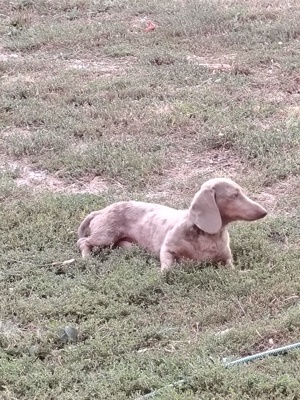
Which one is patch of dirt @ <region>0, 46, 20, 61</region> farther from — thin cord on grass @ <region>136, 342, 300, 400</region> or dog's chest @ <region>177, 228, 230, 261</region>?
thin cord on grass @ <region>136, 342, 300, 400</region>

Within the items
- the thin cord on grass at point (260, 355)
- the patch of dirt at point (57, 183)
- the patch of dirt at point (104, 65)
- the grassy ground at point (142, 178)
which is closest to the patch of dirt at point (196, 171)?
the grassy ground at point (142, 178)

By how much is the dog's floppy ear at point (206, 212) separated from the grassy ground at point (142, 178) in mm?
256

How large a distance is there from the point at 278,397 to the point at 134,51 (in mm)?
7440

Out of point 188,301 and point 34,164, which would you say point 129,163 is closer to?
point 34,164

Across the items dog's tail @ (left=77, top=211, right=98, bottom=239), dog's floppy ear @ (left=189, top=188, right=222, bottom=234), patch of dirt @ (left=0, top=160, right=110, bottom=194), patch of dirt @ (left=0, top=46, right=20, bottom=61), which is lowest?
patch of dirt @ (left=0, top=46, right=20, bottom=61)

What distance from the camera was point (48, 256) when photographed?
5191 mm

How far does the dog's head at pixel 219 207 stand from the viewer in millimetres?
4801

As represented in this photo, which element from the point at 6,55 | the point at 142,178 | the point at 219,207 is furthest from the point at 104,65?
the point at 219,207

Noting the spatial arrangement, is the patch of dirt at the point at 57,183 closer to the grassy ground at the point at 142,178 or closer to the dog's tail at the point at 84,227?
the grassy ground at the point at 142,178

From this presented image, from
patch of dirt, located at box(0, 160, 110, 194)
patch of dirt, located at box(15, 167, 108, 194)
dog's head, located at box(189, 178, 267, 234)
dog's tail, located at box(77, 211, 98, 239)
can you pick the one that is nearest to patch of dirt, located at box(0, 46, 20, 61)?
patch of dirt, located at box(0, 160, 110, 194)

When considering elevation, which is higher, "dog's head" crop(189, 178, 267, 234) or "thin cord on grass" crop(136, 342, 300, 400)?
"dog's head" crop(189, 178, 267, 234)

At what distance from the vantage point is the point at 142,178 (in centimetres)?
660

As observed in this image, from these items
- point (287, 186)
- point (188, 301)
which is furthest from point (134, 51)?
point (188, 301)

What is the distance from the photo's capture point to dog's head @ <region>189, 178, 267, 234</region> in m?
4.80
